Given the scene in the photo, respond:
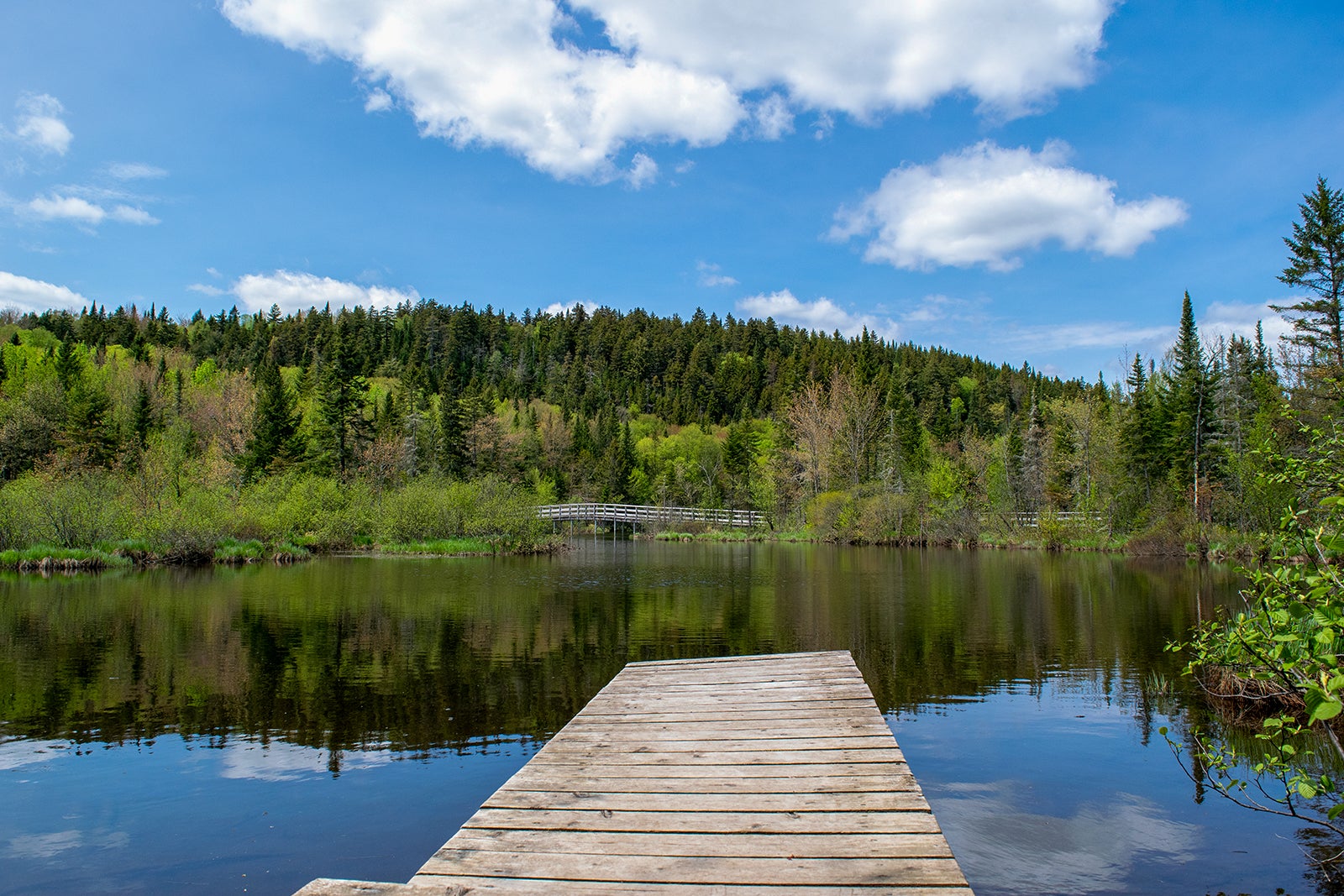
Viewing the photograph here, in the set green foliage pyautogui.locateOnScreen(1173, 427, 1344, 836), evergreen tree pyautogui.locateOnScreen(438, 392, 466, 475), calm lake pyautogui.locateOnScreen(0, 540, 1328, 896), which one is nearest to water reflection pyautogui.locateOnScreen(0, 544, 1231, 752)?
calm lake pyautogui.locateOnScreen(0, 540, 1328, 896)

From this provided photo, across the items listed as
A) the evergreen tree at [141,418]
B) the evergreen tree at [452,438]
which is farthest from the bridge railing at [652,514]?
the evergreen tree at [141,418]

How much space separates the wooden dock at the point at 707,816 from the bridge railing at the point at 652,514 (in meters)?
52.3

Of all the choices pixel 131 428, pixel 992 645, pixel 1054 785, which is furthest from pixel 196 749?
pixel 131 428

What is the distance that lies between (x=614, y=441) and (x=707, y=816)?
78.6 metres

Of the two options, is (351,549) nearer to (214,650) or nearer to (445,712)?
(214,650)

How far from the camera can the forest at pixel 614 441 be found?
34.6m

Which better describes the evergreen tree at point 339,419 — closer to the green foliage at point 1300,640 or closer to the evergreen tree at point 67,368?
the evergreen tree at point 67,368

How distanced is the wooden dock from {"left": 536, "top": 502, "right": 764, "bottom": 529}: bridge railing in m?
52.3

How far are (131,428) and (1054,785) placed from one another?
67.2 meters

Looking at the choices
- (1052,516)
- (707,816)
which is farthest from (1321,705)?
(1052,516)

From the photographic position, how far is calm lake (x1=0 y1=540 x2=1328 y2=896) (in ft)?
19.3

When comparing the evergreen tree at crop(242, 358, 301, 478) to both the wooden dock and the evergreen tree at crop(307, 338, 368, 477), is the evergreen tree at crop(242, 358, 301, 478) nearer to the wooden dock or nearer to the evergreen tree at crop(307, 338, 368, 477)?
the evergreen tree at crop(307, 338, 368, 477)

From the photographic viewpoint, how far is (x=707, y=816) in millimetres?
4223

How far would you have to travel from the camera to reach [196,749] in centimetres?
817
